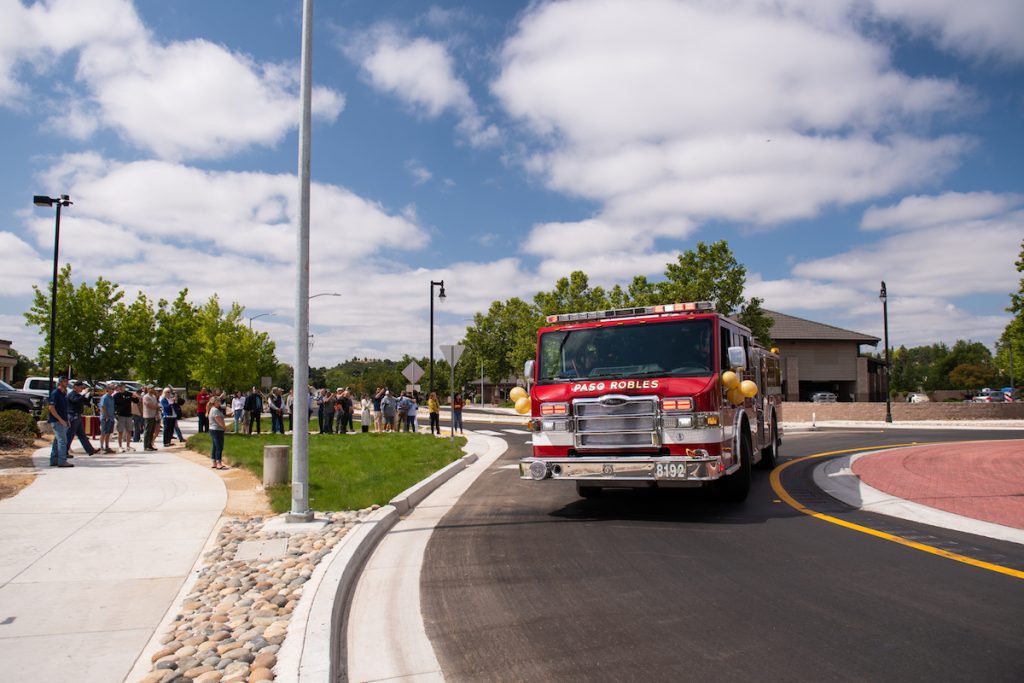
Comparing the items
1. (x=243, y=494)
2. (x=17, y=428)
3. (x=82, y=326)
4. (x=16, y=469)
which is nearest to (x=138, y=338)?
(x=82, y=326)

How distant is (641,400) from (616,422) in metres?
0.42

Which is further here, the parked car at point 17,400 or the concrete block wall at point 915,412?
the concrete block wall at point 915,412

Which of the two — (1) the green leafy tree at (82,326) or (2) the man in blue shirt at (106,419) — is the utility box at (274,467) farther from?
(1) the green leafy tree at (82,326)

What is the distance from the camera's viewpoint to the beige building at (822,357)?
61006mm

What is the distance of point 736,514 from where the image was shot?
9422 mm

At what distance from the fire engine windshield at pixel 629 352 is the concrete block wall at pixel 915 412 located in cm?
3232

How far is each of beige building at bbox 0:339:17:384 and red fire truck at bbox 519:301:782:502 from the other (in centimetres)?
7179

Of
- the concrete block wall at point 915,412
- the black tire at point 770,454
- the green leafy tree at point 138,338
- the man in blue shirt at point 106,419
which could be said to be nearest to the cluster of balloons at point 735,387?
the black tire at point 770,454

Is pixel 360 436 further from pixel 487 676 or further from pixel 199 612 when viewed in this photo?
pixel 487 676

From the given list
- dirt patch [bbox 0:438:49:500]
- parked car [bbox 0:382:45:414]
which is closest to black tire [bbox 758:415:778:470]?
dirt patch [bbox 0:438:49:500]

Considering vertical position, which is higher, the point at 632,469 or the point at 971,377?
the point at 971,377

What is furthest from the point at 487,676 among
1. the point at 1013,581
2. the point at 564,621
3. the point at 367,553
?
the point at 1013,581

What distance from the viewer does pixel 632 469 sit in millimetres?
8797

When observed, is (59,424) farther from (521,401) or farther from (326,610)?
(326,610)
